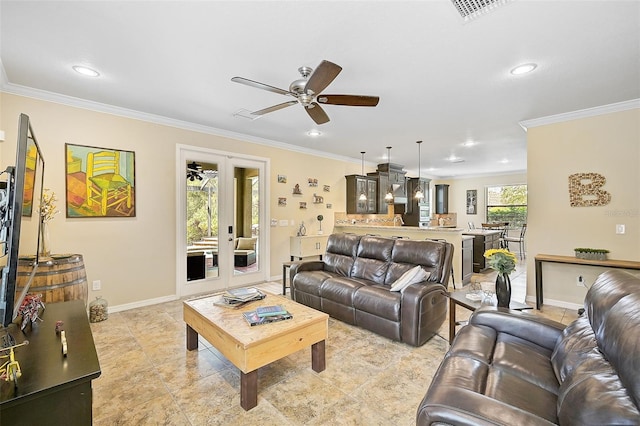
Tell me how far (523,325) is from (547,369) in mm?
367

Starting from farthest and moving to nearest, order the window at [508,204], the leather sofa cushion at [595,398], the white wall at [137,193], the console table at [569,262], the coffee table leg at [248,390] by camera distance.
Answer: the window at [508,204] < the console table at [569,262] < the white wall at [137,193] < the coffee table leg at [248,390] < the leather sofa cushion at [595,398]

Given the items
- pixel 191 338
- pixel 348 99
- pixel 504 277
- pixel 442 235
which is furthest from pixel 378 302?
pixel 442 235

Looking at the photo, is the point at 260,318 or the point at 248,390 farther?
the point at 260,318

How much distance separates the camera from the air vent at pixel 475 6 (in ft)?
5.99

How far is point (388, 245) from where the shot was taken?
3.71 metres

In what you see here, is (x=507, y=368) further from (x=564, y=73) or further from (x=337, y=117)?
(x=337, y=117)

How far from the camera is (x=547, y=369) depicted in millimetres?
1605

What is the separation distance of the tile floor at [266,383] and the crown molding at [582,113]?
3257 millimetres

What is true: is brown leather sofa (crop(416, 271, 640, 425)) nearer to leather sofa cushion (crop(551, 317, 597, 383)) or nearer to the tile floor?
leather sofa cushion (crop(551, 317, 597, 383))

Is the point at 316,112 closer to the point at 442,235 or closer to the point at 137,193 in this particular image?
the point at 137,193

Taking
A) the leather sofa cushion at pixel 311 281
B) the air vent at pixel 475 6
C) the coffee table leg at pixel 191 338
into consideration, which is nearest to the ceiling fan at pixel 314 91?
the air vent at pixel 475 6

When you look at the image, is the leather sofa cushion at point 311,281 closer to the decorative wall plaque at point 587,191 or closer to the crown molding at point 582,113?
the decorative wall plaque at point 587,191

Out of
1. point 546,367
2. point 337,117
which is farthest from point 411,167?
point 546,367

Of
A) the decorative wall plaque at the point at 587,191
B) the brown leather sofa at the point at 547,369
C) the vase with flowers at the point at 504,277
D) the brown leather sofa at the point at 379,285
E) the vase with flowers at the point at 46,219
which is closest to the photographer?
the brown leather sofa at the point at 547,369
